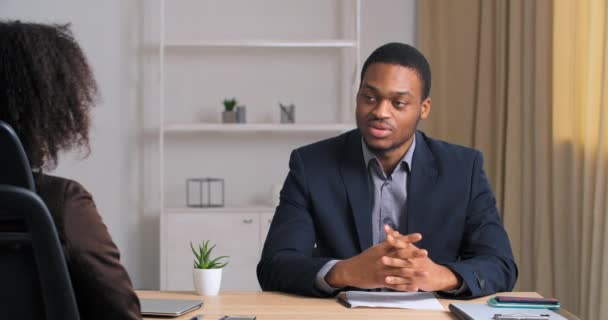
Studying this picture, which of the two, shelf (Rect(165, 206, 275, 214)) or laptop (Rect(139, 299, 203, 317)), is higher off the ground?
laptop (Rect(139, 299, 203, 317))

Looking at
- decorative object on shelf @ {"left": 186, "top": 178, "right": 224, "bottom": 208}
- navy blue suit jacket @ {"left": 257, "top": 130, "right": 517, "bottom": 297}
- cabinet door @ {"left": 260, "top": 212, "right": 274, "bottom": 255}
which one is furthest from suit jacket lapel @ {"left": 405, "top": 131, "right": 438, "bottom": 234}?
decorative object on shelf @ {"left": 186, "top": 178, "right": 224, "bottom": 208}

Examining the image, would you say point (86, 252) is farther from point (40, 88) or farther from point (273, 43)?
point (273, 43)

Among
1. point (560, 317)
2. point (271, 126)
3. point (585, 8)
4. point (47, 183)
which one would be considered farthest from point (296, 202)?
point (271, 126)

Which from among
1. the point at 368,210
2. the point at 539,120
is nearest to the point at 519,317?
the point at 368,210

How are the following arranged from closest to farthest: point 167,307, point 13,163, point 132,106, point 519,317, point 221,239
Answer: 1. point 13,163
2. point 519,317
3. point 167,307
4. point 221,239
5. point 132,106

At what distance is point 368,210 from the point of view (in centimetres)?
229

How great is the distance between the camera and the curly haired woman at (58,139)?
1.18 metres

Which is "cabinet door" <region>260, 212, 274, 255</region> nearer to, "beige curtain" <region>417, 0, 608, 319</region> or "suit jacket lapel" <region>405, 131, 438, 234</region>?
"beige curtain" <region>417, 0, 608, 319</region>

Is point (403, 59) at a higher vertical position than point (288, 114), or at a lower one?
higher

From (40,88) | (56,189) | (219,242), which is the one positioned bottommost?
(219,242)

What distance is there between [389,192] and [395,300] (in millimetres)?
469

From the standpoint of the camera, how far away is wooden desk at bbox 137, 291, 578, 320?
A: 180 cm

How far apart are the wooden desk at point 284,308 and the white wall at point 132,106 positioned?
2.85m

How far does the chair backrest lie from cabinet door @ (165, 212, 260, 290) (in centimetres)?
338
